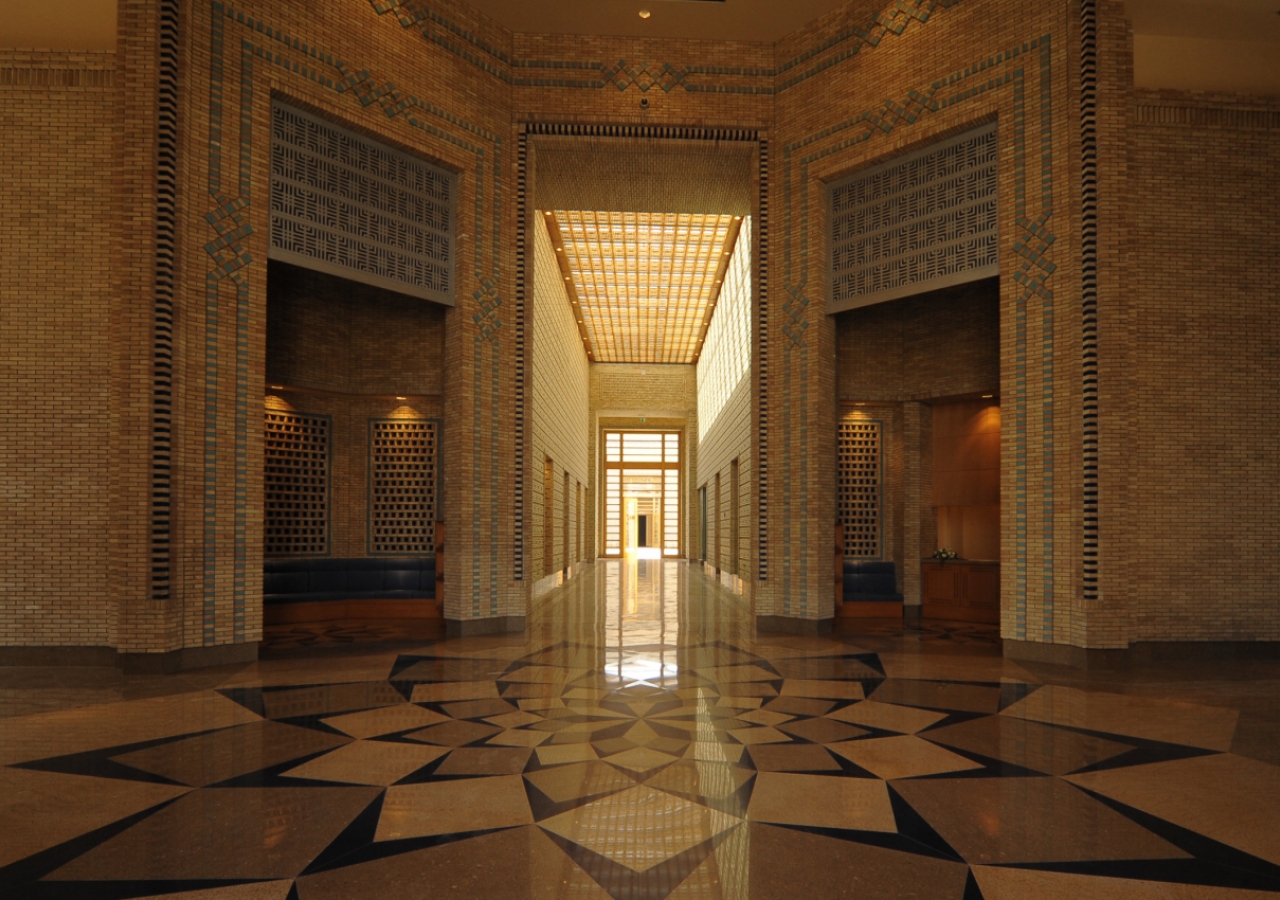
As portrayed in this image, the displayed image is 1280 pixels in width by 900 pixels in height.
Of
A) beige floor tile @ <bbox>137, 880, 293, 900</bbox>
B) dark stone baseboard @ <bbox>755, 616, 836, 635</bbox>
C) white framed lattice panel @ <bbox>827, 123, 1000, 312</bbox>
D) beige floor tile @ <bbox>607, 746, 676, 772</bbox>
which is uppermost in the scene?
white framed lattice panel @ <bbox>827, 123, 1000, 312</bbox>

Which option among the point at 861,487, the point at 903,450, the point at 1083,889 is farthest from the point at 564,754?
the point at 903,450

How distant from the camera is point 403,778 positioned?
181 inches

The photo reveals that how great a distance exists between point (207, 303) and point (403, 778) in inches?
225

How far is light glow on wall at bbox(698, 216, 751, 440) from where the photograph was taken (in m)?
17.7

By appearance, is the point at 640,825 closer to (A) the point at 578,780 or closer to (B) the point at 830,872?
(A) the point at 578,780

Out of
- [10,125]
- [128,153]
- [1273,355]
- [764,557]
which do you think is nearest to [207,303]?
[128,153]

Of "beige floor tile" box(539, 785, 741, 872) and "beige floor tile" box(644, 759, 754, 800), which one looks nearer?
"beige floor tile" box(539, 785, 741, 872)

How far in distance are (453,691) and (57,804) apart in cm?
310

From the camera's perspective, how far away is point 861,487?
12.9 meters

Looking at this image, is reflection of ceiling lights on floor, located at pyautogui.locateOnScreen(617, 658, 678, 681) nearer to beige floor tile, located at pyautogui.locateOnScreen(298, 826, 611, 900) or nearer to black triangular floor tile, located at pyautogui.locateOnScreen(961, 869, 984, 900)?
beige floor tile, located at pyautogui.locateOnScreen(298, 826, 611, 900)

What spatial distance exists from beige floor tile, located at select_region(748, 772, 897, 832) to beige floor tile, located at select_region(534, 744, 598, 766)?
106 centimetres

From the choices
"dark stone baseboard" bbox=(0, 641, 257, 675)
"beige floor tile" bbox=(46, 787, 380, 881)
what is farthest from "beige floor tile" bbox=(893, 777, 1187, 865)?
"dark stone baseboard" bbox=(0, 641, 257, 675)

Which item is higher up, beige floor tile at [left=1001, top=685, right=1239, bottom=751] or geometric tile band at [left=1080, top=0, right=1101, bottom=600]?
geometric tile band at [left=1080, top=0, right=1101, bottom=600]

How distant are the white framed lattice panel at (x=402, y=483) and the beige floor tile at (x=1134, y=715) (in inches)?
337
